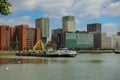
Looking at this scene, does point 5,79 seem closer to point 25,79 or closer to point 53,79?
point 25,79

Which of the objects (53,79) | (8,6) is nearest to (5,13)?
(8,6)

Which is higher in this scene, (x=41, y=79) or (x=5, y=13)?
(x=5, y=13)

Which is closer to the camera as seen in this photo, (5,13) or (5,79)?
(5,13)

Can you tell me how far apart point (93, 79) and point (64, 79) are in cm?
459

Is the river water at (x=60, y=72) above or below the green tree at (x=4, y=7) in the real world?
below

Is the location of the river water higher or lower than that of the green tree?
lower

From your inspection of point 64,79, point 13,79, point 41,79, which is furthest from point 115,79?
point 13,79

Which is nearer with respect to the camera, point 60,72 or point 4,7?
point 4,7

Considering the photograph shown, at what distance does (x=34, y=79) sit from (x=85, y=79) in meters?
8.16

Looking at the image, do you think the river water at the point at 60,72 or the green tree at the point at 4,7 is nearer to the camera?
the green tree at the point at 4,7

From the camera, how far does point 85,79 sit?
155 feet

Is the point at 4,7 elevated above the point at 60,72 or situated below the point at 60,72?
above

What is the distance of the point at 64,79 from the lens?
156 feet

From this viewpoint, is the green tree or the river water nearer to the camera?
the green tree
